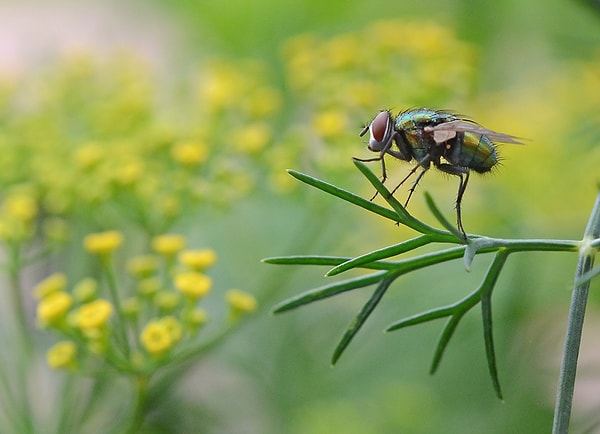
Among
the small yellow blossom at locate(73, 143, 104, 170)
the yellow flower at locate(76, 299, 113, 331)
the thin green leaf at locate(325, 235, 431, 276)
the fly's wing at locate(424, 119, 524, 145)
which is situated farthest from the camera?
the small yellow blossom at locate(73, 143, 104, 170)

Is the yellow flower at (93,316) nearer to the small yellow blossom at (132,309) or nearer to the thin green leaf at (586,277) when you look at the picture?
the small yellow blossom at (132,309)

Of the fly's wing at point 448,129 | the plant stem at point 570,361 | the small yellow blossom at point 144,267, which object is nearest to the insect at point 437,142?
the fly's wing at point 448,129

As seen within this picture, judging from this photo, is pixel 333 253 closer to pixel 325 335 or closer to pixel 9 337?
pixel 325 335

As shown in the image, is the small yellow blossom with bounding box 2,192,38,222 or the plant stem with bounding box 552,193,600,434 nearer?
the plant stem with bounding box 552,193,600,434

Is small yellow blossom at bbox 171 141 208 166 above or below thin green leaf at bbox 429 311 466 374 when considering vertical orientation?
above

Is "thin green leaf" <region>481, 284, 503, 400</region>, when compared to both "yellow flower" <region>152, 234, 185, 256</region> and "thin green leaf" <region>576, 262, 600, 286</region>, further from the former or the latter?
"yellow flower" <region>152, 234, 185, 256</region>

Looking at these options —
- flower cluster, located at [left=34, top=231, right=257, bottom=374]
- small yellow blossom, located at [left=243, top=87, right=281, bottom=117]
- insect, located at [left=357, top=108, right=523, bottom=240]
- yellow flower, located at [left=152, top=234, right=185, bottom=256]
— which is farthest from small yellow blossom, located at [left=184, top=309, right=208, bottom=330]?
small yellow blossom, located at [left=243, top=87, right=281, bottom=117]

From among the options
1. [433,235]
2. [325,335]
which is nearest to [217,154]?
[325,335]
